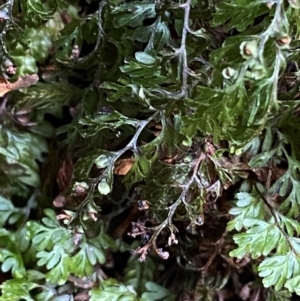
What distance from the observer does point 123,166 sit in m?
1.05

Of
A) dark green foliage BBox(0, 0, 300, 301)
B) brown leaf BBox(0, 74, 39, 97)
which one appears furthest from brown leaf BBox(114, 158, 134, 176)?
brown leaf BBox(0, 74, 39, 97)

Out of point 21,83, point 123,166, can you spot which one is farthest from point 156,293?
point 21,83

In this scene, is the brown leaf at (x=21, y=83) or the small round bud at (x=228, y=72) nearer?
the small round bud at (x=228, y=72)

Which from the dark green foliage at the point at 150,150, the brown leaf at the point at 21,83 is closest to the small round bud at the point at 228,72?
the dark green foliage at the point at 150,150

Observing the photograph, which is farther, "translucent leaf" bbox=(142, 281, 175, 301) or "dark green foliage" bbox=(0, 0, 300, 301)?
"translucent leaf" bbox=(142, 281, 175, 301)

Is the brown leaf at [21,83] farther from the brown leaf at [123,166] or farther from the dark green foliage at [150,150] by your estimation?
the brown leaf at [123,166]

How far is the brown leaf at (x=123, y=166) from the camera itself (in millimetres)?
1048

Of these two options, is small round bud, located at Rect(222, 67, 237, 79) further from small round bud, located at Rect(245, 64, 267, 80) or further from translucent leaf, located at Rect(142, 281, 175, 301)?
translucent leaf, located at Rect(142, 281, 175, 301)

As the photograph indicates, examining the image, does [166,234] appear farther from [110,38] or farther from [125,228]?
[110,38]

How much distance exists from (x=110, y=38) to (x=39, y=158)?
10.7 inches

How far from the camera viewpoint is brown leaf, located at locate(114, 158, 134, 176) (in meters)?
1.05

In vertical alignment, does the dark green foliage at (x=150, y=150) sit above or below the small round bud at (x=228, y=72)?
below

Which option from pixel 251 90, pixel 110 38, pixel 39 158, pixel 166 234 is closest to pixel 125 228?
pixel 166 234

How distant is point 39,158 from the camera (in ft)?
3.94
